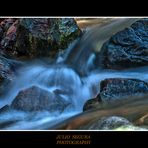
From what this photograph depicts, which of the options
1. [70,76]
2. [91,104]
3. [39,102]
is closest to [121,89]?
[91,104]

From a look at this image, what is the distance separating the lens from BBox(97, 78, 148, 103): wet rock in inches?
92.8

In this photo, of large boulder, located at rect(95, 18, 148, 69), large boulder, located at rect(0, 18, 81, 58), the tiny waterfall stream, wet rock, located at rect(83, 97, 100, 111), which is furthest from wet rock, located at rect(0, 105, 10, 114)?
large boulder, located at rect(95, 18, 148, 69)

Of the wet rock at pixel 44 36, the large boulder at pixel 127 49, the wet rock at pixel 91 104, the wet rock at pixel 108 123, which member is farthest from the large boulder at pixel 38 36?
the wet rock at pixel 108 123

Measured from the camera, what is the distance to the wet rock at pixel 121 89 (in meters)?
2.36

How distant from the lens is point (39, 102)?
2.36m

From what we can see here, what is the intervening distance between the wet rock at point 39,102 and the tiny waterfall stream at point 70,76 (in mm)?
24

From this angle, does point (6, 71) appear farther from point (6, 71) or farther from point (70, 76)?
point (70, 76)

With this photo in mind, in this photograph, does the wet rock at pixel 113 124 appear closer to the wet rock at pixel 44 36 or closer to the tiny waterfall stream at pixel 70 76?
the tiny waterfall stream at pixel 70 76

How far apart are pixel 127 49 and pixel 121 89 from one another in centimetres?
23

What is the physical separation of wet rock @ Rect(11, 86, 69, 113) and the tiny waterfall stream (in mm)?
24

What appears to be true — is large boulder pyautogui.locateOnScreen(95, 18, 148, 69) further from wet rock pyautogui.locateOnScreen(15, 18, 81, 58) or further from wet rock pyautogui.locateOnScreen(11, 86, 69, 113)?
wet rock pyautogui.locateOnScreen(11, 86, 69, 113)
